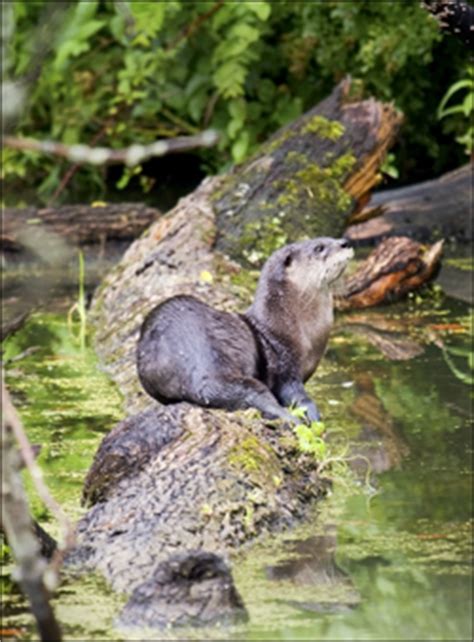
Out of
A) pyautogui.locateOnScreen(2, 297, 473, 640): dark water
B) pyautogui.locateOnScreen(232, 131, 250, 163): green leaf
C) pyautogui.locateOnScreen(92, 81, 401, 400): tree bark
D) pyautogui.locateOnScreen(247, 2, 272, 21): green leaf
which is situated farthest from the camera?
pyautogui.locateOnScreen(232, 131, 250, 163): green leaf

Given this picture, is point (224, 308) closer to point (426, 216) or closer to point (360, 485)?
point (360, 485)

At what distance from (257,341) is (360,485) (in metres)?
0.79

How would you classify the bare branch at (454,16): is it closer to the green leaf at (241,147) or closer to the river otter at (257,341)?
the river otter at (257,341)

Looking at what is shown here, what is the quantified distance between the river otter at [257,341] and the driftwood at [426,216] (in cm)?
524

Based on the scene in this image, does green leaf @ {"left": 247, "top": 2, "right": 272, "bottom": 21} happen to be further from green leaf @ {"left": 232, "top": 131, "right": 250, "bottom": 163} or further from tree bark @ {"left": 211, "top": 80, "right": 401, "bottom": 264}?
tree bark @ {"left": 211, "top": 80, "right": 401, "bottom": 264}

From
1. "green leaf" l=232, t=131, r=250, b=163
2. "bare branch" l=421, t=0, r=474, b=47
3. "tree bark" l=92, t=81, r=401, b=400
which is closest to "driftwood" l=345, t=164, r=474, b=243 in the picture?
"tree bark" l=92, t=81, r=401, b=400

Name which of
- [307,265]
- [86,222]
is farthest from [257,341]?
[86,222]

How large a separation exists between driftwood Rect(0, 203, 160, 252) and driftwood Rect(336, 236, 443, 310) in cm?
242

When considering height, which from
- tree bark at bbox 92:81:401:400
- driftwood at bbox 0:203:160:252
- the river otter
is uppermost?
the river otter

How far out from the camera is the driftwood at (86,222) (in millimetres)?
11703

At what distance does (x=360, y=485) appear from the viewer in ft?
18.9

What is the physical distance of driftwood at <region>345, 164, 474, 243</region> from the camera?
1186 centimetres

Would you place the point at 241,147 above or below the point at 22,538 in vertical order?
below

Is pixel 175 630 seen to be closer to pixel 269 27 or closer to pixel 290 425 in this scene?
pixel 290 425
